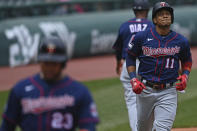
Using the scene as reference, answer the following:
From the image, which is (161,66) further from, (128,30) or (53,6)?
(53,6)

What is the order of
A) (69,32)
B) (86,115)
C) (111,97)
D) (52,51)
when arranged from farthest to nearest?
(69,32) → (111,97) → (86,115) → (52,51)

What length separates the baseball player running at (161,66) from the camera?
6109mm

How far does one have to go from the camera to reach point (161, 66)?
20.3ft

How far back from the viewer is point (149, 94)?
6.27 meters

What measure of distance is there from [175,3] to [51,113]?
19872mm

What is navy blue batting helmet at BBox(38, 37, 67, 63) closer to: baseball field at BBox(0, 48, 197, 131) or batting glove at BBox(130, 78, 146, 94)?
batting glove at BBox(130, 78, 146, 94)

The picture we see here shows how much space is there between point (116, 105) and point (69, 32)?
24.3 feet

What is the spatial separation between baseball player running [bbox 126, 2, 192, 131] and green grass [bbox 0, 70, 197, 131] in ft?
8.57

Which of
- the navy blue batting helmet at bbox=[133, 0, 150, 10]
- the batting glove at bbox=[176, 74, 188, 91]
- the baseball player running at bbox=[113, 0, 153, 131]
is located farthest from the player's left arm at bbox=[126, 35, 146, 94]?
the navy blue batting helmet at bbox=[133, 0, 150, 10]

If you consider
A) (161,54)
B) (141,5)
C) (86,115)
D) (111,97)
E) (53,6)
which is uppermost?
(86,115)

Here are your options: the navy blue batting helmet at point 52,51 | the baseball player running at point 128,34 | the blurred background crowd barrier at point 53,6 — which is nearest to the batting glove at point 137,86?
the baseball player running at point 128,34

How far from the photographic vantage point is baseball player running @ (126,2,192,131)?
20.0ft

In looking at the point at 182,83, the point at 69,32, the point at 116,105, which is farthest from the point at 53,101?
the point at 69,32

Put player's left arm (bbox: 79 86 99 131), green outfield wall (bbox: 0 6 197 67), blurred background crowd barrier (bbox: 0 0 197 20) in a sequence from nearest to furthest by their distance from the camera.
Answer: player's left arm (bbox: 79 86 99 131) < green outfield wall (bbox: 0 6 197 67) < blurred background crowd barrier (bbox: 0 0 197 20)
